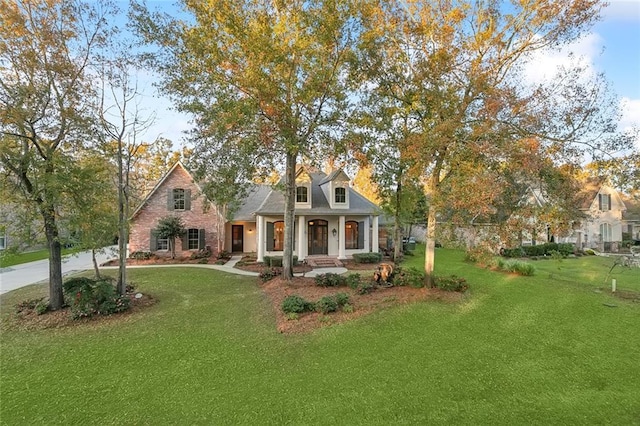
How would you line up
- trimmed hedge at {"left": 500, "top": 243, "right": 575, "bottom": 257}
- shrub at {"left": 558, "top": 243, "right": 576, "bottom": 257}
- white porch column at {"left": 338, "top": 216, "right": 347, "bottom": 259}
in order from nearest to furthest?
1. white porch column at {"left": 338, "top": 216, "right": 347, "bottom": 259}
2. trimmed hedge at {"left": 500, "top": 243, "right": 575, "bottom": 257}
3. shrub at {"left": 558, "top": 243, "right": 576, "bottom": 257}

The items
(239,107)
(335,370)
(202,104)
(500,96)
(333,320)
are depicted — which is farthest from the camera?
(202,104)

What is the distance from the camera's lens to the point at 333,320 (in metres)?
8.45

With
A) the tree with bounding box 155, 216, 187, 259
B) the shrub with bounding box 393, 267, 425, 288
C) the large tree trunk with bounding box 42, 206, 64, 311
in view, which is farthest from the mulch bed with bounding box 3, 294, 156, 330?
the tree with bounding box 155, 216, 187, 259

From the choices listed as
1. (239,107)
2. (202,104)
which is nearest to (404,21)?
(239,107)

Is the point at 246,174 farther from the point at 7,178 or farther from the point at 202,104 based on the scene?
the point at 7,178

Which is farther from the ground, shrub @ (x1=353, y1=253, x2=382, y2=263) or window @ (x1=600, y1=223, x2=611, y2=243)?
window @ (x1=600, y1=223, x2=611, y2=243)

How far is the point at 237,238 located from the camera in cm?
2259

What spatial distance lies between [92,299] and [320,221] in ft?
43.6

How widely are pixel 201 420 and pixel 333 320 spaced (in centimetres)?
444

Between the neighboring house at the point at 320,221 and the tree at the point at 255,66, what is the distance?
7347mm

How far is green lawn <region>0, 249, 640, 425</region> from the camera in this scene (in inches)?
187

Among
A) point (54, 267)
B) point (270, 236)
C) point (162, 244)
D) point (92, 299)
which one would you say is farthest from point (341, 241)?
point (54, 267)

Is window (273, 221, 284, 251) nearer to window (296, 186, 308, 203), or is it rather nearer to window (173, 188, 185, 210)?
window (296, 186, 308, 203)

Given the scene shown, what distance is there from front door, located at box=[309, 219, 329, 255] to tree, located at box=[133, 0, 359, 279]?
8.67m
